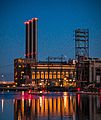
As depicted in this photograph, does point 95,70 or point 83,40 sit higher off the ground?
point 83,40

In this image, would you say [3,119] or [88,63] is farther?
[88,63]

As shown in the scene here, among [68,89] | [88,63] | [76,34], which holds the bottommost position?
[68,89]

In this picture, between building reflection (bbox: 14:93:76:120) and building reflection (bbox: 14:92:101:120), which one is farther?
building reflection (bbox: 14:93:76:120)

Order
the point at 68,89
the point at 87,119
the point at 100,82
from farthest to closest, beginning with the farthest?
the point at 68,89 → the point at 100,82 → the point at 87,119

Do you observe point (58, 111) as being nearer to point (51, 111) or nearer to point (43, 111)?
point (51, 111)

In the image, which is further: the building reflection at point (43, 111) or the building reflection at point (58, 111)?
the building reflection at point (43, 111)

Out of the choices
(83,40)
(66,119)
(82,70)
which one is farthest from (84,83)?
(66,119)

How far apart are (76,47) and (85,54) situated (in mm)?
6112

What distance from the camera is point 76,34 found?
170500 millimetres

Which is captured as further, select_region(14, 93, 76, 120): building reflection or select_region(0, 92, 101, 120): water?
select_region(14, 93, 76, 120): building reflection

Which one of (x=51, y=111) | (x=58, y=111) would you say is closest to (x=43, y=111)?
(x=51, y=111)

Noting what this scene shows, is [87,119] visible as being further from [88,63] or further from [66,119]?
[88,63]

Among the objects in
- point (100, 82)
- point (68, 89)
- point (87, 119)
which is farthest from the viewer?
point (68, 89)

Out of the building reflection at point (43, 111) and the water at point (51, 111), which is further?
the building reflection at point (43, 111)
